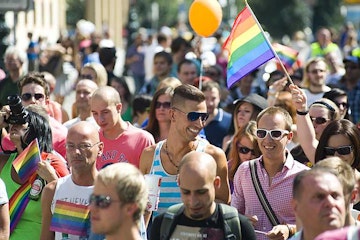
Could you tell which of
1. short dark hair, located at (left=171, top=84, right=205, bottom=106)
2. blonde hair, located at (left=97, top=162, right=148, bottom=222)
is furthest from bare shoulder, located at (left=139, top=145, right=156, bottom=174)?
blonde hair, located at (left=97, top=162, right=148, bottom=222)

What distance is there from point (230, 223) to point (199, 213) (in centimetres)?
22

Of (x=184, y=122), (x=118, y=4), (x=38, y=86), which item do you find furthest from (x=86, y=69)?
(x=118, y=4)

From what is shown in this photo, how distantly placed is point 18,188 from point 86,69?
179 inches

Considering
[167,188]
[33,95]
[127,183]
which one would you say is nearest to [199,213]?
[127,183]

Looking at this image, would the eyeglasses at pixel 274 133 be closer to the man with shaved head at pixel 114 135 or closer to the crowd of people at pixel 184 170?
the crowd of people at pixel 184 170

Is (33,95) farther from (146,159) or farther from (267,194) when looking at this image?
(267,194)

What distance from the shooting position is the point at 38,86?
33.9 ft

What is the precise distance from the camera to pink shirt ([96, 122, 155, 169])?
8664mm

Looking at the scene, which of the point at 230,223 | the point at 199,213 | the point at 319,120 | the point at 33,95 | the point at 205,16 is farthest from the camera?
the point at 205,16

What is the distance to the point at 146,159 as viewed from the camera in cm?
807

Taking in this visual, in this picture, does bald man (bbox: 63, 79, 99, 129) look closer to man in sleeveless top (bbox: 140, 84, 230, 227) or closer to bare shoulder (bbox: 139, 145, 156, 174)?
bare shoulder (bbox: 139, 145, 156, 174)

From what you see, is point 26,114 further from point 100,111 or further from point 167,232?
point 167,232

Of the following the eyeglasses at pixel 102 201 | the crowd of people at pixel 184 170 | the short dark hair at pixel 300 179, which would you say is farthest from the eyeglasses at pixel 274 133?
the eyeglasses at pixel 102 201

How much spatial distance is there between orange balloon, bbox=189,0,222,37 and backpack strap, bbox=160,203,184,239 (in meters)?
6.07
